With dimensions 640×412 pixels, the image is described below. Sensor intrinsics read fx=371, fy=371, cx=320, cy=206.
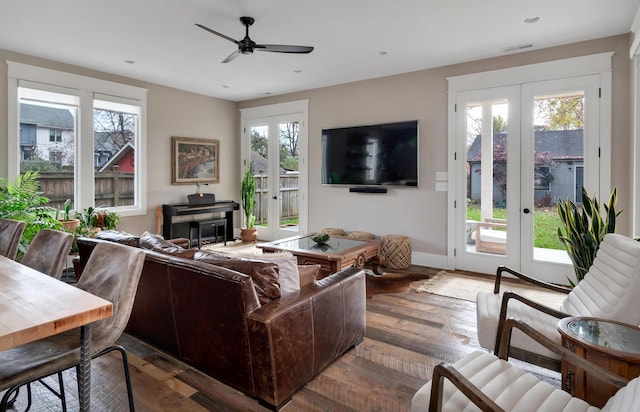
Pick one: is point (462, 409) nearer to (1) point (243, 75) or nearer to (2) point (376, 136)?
(2) point (376, 136)

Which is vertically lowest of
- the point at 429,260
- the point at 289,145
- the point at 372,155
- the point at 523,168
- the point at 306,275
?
the point at 429,260

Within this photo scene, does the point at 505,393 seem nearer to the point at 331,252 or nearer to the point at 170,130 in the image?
the point at 331,252

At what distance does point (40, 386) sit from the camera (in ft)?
7.11

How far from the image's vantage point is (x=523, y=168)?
4.48 m

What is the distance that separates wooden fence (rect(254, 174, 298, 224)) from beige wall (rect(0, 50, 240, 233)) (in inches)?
25.0

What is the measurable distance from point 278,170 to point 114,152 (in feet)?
8.76

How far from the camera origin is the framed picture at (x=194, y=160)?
6.31 m

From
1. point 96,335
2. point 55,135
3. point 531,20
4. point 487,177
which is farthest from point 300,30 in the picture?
point 55,135

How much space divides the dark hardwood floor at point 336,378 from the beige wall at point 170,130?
3.69m

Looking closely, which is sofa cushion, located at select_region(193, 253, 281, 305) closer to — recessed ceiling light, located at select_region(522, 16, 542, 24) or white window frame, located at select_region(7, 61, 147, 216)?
recessed ceiling light, located at select_region(522, 16, 542, 24)

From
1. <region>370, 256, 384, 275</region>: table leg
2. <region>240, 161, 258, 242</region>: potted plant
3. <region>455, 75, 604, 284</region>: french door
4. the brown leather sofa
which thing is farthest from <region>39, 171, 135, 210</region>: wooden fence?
<region>455, 75, 604, 284</region>: french door

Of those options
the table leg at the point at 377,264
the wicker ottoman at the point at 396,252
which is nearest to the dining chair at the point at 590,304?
the table leg at the point at 377,264

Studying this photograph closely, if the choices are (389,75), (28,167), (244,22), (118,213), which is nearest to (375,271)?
(389,75)

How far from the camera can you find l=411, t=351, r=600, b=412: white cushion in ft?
4.30
